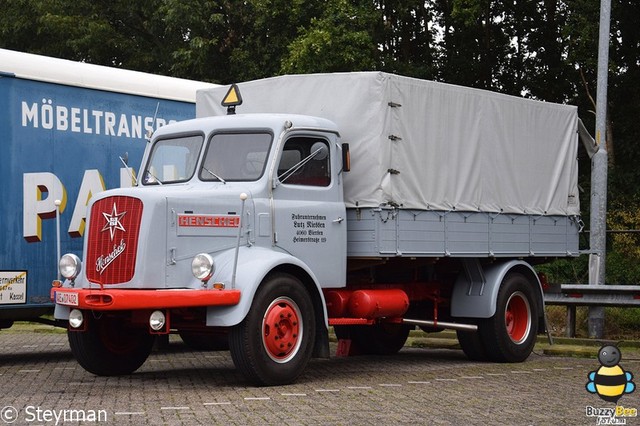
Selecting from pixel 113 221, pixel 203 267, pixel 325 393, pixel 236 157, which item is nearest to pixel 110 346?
pixel 113 221

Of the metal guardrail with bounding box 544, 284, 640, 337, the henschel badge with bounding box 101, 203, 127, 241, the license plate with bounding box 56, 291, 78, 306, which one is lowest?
the metal guardrail with bounding box 544, 284, 640, 337

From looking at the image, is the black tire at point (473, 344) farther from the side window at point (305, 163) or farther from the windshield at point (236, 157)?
the windshield at point (236, 157)

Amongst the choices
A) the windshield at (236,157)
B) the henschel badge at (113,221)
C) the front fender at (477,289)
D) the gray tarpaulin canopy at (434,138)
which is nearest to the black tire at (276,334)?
the windshield at (236,157)

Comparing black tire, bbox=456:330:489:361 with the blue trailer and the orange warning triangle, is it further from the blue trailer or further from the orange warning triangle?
the blue trailer

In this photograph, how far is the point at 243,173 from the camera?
43.5 ft

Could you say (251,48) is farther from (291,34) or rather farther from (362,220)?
(362,220)

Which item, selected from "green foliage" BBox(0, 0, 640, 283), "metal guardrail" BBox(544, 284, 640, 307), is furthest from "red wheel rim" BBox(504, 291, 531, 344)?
"green foliage" BBox(0, 0, 640, 283)

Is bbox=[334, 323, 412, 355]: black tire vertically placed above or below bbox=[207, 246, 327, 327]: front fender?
below

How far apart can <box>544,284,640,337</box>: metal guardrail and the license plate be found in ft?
25.6

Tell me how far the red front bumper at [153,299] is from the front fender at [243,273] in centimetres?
10

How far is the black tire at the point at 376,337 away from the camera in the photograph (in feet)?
54.9

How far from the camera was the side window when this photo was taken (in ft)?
43.9

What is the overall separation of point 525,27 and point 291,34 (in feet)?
19.8

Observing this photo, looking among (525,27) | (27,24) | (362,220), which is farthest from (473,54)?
(362,220)
